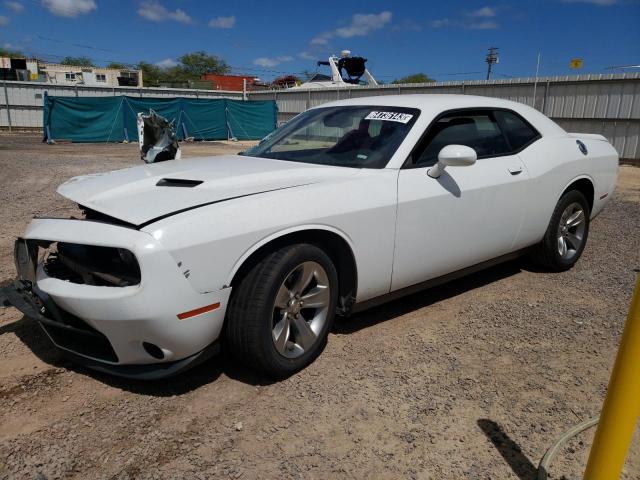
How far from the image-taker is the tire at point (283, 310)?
2625 millimetres

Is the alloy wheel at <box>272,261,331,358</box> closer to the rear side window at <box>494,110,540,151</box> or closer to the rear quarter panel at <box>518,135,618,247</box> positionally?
the rear quarter panel at <box>518,135,618,247</box>

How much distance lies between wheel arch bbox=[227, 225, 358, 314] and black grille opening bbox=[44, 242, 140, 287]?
49 centimetres

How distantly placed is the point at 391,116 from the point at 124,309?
228 centimetres

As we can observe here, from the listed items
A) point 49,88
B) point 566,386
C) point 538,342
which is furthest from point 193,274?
point 49,88

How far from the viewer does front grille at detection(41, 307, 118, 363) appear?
2604 millimetres

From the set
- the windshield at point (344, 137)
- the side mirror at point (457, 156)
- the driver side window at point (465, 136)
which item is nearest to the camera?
the side mirror at point (457, 156)

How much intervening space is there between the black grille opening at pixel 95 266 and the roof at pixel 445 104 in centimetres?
227

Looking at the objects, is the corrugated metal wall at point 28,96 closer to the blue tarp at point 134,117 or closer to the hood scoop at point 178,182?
the blue tarp at point 134,117

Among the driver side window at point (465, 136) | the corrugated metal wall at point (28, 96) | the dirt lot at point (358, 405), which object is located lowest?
the dirt lot at point (358, 405)

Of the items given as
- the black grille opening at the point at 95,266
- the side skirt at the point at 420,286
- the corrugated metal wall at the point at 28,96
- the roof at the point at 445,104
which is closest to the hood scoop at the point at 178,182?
the black grille opening at the point at 95,266

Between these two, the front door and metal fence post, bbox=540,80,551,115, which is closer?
the front door

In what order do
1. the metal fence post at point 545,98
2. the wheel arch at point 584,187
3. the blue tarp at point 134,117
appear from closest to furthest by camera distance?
the wheel arch at point 584,187 < the metal fence post at point 545,98 < the blue tarp at point 134,117

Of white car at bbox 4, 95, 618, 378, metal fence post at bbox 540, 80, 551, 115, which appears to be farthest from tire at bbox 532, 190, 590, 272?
metal fence post at bbox 540, 80, 551, 115

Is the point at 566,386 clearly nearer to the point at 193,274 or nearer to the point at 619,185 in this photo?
the point at 193,274
